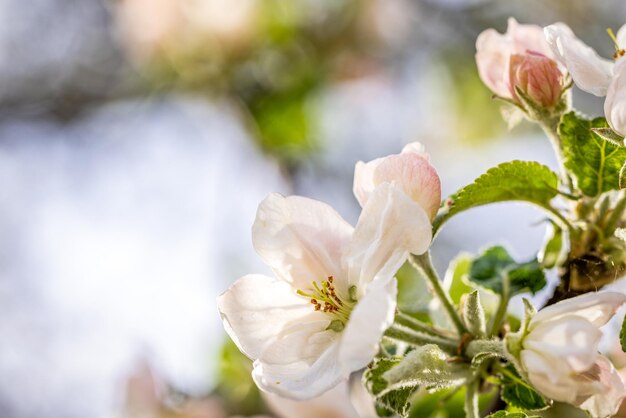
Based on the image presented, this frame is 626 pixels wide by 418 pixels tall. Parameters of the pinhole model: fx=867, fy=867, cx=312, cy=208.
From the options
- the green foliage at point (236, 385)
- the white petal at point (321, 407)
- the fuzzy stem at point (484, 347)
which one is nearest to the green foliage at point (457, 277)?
the white petal at point (321, 407)

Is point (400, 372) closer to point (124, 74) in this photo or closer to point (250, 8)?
point (250, 8)

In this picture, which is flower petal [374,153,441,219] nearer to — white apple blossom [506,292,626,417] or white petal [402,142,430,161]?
white petal [402,142,430,161]

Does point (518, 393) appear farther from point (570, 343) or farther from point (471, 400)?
point (570, 343)

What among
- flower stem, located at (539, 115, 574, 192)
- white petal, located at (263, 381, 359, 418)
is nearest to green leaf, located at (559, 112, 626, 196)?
flower stem, located at (539, 115, 574, 192)

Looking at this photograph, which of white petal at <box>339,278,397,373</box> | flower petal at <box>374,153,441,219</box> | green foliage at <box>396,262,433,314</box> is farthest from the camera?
green foliage at <box>396,262,433,314</box>

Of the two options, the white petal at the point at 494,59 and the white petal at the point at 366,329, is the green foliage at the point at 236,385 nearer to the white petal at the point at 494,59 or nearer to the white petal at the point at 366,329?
the white petal at the point at 494,59

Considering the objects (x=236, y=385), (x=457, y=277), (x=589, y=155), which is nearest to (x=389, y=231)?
(x=589, y=155)
